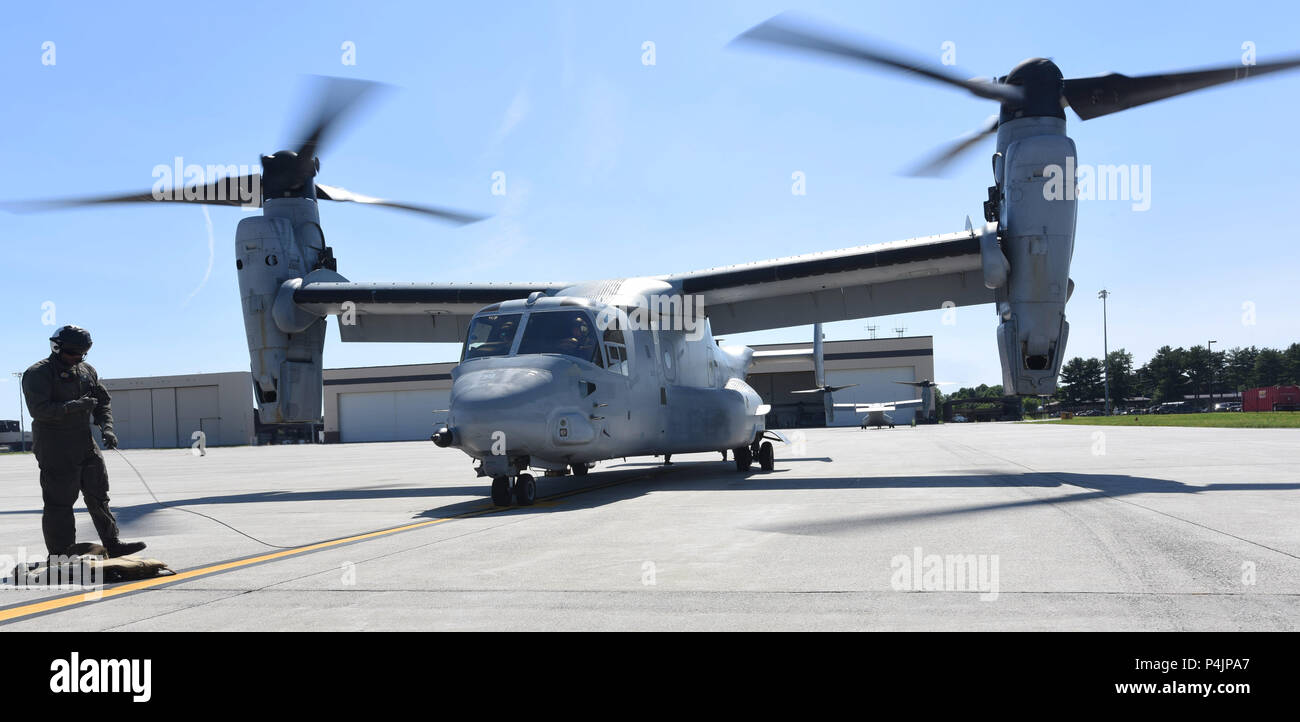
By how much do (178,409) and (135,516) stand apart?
7326cm

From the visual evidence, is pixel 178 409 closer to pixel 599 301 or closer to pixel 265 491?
pixel 265 491

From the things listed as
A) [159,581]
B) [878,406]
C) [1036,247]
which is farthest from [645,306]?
[878,406]

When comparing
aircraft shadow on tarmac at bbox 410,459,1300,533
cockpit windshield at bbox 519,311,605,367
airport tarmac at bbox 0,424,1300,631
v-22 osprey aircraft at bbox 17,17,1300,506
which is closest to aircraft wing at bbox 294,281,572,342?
v-22 osprey aircraft at bbox 17,17,1300,506

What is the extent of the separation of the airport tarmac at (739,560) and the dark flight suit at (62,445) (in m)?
0.88

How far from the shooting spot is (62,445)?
20.9 feet

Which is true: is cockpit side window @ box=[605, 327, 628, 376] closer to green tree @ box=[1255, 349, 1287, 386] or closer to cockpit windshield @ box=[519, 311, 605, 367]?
cockpit windshield @ box=[519, 311, 605, 367]

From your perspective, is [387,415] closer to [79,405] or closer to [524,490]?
[524,490]

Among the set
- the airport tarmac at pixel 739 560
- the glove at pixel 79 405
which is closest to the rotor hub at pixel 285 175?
the airport tarmac at pixel 739 560

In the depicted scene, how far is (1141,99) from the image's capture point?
1441 cm

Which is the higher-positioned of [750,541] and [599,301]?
[599,301]

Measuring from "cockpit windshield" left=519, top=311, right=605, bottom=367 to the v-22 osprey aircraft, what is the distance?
0.03 meters
